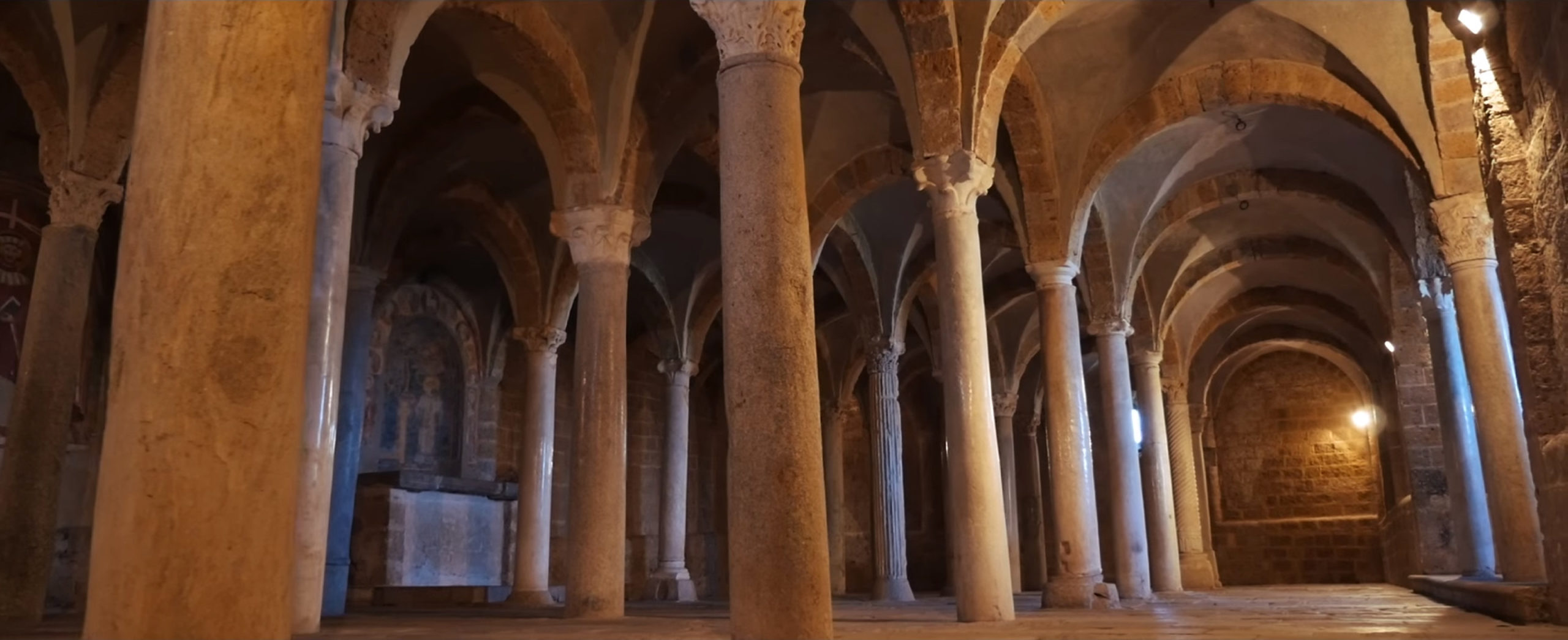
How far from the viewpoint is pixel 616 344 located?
330 inches

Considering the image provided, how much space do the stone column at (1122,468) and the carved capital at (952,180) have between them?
194 inches

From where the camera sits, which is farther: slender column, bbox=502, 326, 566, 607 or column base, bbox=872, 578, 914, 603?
column base, bbox=872, 578, 914, 603

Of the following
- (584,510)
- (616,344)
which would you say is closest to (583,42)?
(616,344)

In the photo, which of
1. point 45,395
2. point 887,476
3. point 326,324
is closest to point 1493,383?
point 887,476

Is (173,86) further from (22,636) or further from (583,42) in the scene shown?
(583,42)

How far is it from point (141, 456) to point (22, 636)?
4247 mm

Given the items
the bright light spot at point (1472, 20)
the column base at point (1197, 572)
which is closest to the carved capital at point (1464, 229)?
the bright light spot at point (1472, 20)

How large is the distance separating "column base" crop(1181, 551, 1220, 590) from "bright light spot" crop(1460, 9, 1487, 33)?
1244 centimetres

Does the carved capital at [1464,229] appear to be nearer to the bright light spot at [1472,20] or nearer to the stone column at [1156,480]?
the bright light spot at [1472,20]

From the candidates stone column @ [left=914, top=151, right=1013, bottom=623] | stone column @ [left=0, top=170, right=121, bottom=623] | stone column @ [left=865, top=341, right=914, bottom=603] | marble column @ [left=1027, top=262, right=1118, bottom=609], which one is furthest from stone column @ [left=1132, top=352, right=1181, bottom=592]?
stone column @ [left=0, top=170, right=121, bottom=623]

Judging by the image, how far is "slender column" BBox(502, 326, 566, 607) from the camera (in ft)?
35.6

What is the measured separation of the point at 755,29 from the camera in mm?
5133

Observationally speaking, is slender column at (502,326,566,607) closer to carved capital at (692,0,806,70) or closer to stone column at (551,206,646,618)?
stone column at (551,206,646,618)

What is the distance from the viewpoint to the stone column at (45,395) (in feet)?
24.2
